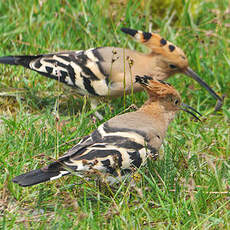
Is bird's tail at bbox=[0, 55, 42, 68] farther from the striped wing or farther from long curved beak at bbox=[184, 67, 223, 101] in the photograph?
long curved beak at bbox=[184, 67, 223, 101]

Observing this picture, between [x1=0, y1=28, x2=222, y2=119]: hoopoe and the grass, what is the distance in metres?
0.16

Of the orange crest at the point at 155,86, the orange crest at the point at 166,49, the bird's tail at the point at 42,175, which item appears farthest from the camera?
the orange crest at the point at 166,49

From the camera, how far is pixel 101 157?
9.18 ft

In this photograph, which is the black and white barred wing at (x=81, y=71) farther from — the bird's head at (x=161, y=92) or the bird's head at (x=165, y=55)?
the bird's head at (x=161, y=92)

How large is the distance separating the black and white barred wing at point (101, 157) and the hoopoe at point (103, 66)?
1.07 m

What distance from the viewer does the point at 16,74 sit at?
4258mm

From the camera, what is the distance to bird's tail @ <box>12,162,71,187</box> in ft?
8.41

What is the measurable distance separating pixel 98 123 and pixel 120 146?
0.77 meters

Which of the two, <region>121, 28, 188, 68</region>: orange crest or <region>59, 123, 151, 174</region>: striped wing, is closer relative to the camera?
<region>59, 123, 151, 174</region>: striped wing

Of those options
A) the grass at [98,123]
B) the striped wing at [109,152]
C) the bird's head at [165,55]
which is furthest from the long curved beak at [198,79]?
the striped wing at [109,152]

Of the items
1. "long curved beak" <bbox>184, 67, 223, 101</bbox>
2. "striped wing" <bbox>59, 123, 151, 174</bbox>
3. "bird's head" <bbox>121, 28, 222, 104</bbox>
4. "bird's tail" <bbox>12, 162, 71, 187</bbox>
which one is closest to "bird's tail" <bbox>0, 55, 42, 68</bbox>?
"bird's head" <bbox>121, 28, 222, 104</bbox>

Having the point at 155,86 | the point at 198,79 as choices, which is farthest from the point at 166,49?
the point at 155,86

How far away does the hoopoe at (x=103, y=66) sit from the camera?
404 cm

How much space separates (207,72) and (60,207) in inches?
92.1
